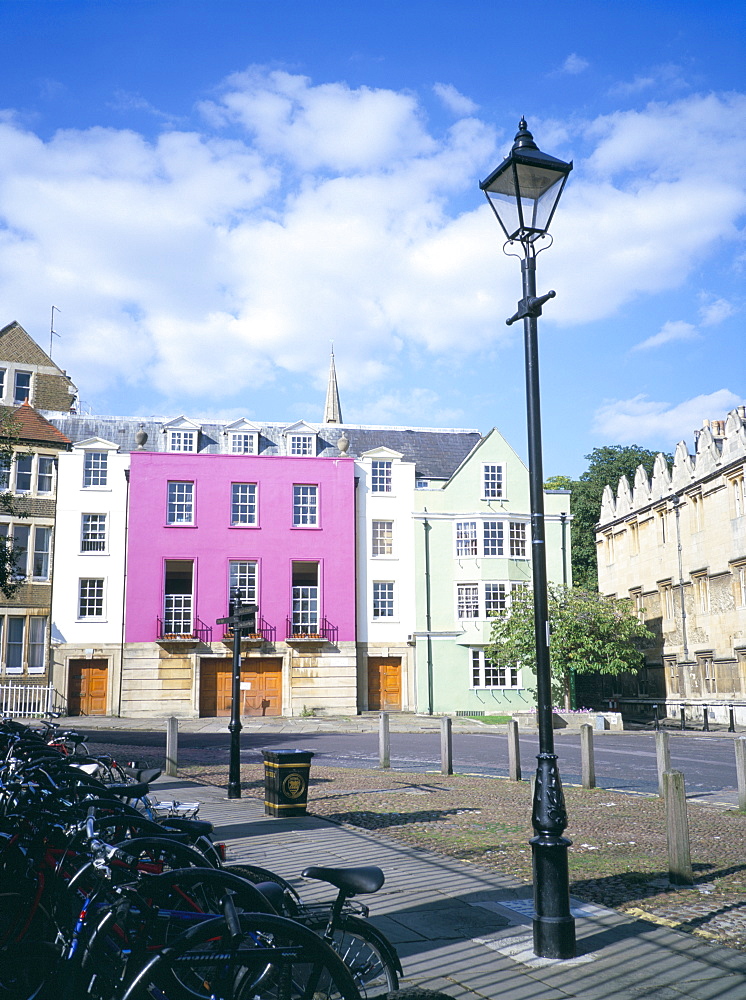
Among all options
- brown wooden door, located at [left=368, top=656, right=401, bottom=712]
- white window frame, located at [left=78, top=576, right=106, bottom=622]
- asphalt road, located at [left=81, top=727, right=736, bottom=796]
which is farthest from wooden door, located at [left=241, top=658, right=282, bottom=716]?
asphalt road, located at [left=81, top=727, right=736, bottom=796]

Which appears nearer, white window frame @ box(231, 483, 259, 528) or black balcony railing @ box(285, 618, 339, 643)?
black balcony railing @ box(285, 618, 339, 643)

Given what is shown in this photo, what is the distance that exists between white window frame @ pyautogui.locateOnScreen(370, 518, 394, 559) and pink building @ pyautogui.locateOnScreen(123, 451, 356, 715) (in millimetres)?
1410

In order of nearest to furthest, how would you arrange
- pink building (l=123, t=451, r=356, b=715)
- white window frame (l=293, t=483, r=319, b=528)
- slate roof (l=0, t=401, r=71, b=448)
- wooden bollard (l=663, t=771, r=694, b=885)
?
wooden bollard (l=663, t=771, r=694, b=885), pink building (l=123, t=451, r=356, b=715), slate roof (l=0, t=401, r=71, b=448), white window frame (l=293, t=483, r=319, b=528)

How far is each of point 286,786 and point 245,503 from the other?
30.8 m

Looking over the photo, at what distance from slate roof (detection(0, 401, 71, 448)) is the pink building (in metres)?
3.76

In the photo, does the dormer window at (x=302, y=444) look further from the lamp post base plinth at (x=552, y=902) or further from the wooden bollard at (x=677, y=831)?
the lamp post base plinth at (x=552, y=902)

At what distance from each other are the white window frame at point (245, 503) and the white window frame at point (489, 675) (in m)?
11.8

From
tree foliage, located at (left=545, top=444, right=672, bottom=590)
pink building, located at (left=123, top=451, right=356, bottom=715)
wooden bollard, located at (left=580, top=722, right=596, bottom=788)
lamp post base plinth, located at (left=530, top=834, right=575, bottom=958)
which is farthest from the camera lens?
tree foliage, located at (left=545, top=444, right=672, bottom=590)

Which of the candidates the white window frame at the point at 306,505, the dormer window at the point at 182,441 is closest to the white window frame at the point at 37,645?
the dormer window at the point at 182,441

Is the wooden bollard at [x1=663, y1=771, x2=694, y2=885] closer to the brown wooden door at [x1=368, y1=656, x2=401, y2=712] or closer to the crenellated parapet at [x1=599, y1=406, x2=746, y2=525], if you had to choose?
the crenellated parapet at [x1=599, y1=406, x2=746, y2=525]

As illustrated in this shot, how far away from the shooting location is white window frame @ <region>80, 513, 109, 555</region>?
135 feet

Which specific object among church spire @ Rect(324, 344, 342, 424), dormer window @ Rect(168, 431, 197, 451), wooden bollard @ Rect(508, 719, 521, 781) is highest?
church spire @ Rect(324, 344, 342, 424)

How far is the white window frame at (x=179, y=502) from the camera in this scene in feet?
136

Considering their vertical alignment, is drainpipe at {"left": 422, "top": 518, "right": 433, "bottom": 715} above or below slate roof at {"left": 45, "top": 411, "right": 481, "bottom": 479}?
below
